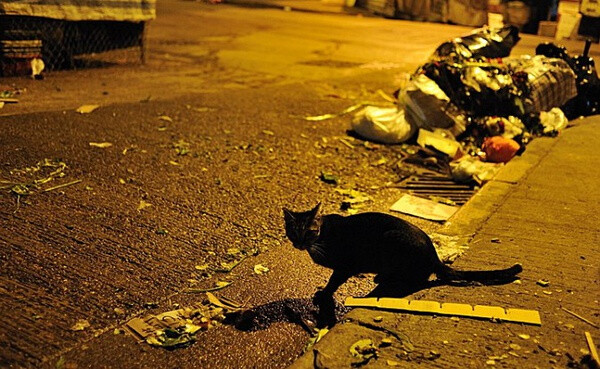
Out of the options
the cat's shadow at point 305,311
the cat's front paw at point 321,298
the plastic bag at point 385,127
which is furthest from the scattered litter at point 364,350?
the plastic bag at point 385,127

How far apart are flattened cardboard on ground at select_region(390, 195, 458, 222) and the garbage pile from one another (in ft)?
3.86

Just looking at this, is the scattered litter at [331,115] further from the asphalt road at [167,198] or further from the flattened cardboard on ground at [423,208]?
the flattened cardboard on ground at [423,208]

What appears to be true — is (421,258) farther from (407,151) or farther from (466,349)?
(407,151)

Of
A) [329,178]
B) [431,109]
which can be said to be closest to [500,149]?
[431,109]

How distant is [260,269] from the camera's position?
13.6 ft

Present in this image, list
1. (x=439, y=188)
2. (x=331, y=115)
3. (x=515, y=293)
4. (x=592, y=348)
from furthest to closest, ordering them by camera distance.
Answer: (x=331, y=115)
(x=439, y=188)
(x=515, y=293)
(x=592, y=348)

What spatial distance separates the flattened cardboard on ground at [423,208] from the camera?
5.33m

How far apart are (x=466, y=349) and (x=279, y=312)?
1.12 m

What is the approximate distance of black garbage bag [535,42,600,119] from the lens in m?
8.98

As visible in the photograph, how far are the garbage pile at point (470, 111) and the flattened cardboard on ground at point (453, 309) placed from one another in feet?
11.1

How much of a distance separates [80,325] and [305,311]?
4.13 feet

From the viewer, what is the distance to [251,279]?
4.03 metres

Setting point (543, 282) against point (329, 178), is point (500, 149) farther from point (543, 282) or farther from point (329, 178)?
point (543, 282)

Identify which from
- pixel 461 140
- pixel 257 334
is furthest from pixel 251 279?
pixel 461 140
